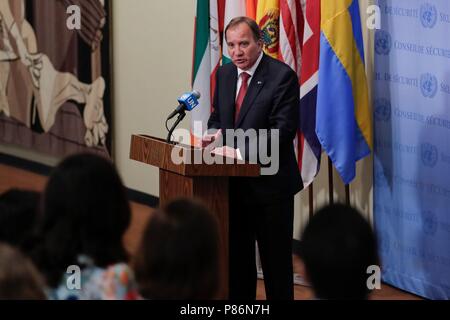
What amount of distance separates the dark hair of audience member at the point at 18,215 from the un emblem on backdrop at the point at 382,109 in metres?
3.61

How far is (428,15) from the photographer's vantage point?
19.0ft

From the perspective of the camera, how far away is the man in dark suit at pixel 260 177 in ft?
15.9

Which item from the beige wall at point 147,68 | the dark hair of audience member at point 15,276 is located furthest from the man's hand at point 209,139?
the beige wall at point 147,68

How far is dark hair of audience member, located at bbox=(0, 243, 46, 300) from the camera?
2279 millimetres

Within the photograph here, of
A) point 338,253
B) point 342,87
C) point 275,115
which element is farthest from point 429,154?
point 338,253

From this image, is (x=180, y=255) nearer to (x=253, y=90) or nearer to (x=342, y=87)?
(x=253, y=90)

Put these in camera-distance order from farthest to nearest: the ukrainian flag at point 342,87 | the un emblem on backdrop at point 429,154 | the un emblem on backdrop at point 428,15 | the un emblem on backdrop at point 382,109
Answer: the un emblem on backdrop at point 382,109, the ukrainian flag at point 342,87, the un emblem on backdrop at point 429,154, the un emblem on backdrop at point 428,15

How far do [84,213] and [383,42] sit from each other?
3.87 metres

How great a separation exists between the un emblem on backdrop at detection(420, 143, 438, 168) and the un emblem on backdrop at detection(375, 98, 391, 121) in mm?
381

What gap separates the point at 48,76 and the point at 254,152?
590 cm

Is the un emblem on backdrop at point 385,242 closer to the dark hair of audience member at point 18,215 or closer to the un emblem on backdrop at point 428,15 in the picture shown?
the un emblem on backdrop at point 428,15

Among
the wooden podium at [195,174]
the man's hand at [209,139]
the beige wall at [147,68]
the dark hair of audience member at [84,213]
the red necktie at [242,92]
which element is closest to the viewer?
the dark hair of audience member at [84,213]

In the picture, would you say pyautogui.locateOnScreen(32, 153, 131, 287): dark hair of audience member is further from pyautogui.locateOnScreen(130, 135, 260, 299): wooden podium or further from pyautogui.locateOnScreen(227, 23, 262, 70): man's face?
pyautogui.locateOnScreen(227, 23, 262, 70): man's face

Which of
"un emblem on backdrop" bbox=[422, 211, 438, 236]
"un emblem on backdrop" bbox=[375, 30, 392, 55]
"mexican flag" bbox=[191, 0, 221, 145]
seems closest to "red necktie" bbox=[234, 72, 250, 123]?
"un emblem on backdrop" bbox=[375, 30, 392, 55]
